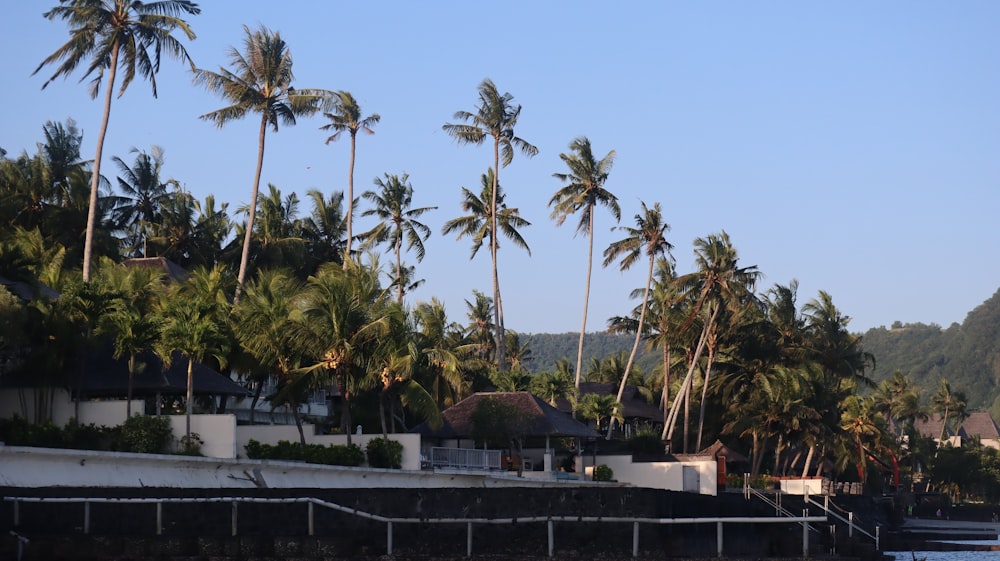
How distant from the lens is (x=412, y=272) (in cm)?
8419

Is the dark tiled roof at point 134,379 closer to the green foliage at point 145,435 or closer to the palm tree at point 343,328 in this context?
the green foliage at point 145,435

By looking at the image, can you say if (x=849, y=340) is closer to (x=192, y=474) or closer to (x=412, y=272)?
(x=412, y=272)

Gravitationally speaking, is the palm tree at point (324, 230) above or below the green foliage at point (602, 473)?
above

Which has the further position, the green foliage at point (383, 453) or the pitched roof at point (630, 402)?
the pitched roof at point (630, 402)

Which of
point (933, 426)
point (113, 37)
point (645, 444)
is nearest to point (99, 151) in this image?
point (113, 37)

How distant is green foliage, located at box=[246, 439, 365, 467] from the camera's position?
3247cm

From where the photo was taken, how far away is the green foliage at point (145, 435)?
28.7 m

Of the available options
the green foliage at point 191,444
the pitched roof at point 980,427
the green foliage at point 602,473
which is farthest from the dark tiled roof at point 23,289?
the pitched roof at point 980,427

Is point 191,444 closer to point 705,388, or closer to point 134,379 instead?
point 134,379

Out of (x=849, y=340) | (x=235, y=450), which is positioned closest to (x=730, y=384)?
(x=849, y=340)

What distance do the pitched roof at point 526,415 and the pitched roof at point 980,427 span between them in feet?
385

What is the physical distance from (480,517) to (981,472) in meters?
91.0

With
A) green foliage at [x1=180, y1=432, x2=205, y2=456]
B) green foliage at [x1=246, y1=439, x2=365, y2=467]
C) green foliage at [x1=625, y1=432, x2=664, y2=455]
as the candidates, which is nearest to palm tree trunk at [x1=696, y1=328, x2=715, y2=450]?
green foliage at [x1=625, y1=432, x2=664, y2=455]

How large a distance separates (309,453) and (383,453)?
10.3ft
